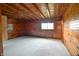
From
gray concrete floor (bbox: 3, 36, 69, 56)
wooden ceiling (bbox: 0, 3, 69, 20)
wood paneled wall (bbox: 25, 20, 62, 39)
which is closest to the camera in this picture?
wooden ceiling (bbox: 0, 3, 69, 20)

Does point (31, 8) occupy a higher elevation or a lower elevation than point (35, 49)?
higher

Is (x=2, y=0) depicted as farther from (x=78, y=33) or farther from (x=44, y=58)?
(x=78, y=33)

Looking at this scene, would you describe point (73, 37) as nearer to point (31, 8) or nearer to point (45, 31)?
point (31, 8)

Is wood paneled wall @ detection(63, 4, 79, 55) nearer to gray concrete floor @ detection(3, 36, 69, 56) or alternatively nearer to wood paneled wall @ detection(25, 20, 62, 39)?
gray concrete floor @ detection(3, 36, 69, 56)

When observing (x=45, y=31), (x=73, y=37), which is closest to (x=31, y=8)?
(x=73, y=37)

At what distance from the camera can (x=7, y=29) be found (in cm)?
340

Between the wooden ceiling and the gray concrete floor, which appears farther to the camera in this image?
the gray concrete floor

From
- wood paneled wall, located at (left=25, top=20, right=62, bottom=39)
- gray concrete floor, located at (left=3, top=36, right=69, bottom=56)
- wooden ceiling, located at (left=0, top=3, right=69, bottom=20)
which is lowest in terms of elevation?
gray concrete floor, located at (left=3, top=36, right=69, bottom=56)

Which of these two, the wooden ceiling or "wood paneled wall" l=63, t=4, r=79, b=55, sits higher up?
the wooden ceiling

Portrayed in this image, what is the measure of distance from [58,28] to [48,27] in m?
0.64

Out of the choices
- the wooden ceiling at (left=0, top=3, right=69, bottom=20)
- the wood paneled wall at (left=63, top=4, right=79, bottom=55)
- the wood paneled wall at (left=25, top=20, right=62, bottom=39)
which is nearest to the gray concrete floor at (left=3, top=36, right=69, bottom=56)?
the wood paneled wall at (left=63, top=4, right=79, bottom=55)

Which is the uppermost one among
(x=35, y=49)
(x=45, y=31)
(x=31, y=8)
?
(x=31, y=8)

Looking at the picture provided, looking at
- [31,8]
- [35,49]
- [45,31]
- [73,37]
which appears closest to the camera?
[73,37]

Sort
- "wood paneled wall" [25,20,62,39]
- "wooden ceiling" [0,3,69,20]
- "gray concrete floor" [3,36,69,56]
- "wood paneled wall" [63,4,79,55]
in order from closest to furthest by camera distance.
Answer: "wood paneled wall" [63,4,79,55]
"wooden ceiling" [0,3,69,20]
"gray concrete floor" [3,36,69,56]
"wood paneled wall" [25,20,62,39]
